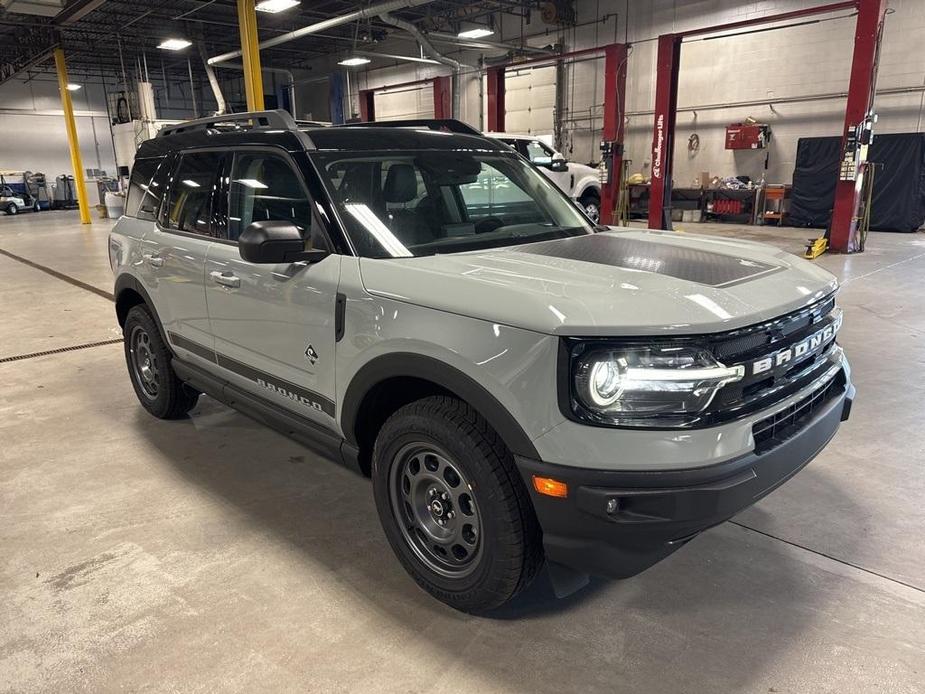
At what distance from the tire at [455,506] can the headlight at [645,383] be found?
0.38 m

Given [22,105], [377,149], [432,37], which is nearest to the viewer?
[377,149]

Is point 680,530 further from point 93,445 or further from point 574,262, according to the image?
point 93,445

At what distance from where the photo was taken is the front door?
2541 mm

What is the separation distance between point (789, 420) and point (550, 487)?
85 cm

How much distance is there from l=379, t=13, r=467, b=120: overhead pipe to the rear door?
514 inches

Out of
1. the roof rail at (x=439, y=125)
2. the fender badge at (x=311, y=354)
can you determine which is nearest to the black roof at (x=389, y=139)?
the roof rail at (x=439, y=125)

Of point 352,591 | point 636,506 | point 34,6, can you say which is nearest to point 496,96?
point 34,6

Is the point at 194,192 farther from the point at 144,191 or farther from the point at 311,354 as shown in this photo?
the point at 311,354

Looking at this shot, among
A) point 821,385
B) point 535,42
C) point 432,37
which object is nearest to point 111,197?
point 432,37

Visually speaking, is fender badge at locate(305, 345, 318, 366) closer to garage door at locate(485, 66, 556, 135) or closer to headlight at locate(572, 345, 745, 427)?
headlight at locate(572, 345, 745, 427)

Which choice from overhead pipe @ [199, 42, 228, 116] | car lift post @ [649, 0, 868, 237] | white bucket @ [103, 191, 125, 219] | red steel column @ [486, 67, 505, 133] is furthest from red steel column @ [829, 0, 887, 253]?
white bucket @ [103, 191, 125, 219]

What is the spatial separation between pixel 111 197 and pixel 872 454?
22.3 metres

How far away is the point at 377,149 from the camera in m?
2.86

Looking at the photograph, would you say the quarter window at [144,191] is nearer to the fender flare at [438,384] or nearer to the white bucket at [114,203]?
the fender flare at [438,384]
